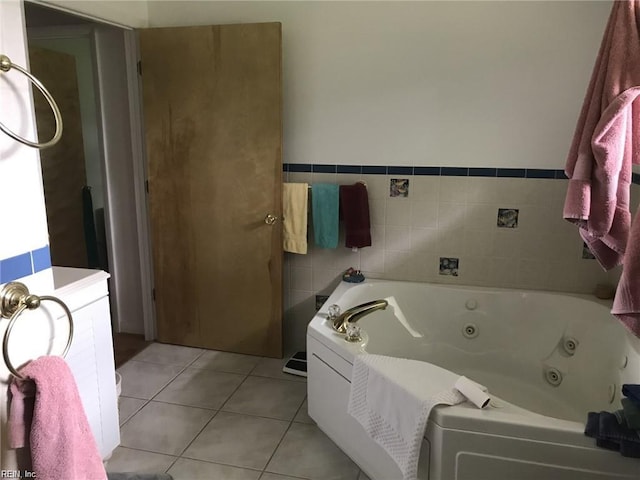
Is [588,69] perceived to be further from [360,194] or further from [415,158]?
[360,194]

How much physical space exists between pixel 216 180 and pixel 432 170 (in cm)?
123

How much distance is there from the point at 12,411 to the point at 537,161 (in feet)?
8.16

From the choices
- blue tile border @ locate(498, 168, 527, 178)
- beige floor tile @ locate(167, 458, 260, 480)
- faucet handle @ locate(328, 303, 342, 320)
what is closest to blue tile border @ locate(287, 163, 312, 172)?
faucet handle @ locate(328, 303, 342, 320)

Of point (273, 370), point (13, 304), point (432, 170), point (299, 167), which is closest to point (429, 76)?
point (432, 170)

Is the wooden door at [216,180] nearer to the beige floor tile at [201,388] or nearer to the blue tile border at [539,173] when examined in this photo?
the beige floor tile at [201,388]

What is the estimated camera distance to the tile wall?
263 centimetres

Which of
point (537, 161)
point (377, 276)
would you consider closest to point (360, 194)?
point (377, 276)

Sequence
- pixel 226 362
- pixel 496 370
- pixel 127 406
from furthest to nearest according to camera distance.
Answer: pixel 226 362 → pixel 496 370 → pixel 127 406

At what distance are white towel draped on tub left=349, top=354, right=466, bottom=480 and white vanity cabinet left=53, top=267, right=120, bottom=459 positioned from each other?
0.94 metres

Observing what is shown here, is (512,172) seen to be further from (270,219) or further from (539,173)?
(270,219)

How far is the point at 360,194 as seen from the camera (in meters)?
2.75

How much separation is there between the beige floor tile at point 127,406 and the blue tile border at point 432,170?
1.48 meters

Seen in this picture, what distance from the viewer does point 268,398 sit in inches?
102

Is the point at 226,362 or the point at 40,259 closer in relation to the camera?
the point at 40,259
